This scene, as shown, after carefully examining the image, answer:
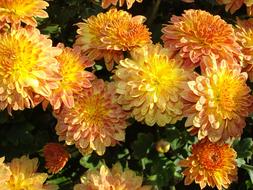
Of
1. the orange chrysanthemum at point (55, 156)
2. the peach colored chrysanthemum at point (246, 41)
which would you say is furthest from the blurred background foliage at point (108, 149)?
the peach colored chrysanthemum at point (246, 41)

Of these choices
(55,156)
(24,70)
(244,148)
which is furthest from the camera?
(244,148)

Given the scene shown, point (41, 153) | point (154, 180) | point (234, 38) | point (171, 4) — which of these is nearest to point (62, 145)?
point (41, 153)

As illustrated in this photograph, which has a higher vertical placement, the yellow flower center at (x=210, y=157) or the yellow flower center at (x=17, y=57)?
the yellow flower center at (x=17, y=57)

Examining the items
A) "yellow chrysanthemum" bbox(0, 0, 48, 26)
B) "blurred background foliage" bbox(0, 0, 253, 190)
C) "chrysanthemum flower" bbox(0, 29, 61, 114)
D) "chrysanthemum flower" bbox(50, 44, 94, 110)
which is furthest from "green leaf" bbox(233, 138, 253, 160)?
"yellow chrysanthemum" bbox(0, 0, 48, 26)

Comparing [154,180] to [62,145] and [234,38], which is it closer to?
[62,145]

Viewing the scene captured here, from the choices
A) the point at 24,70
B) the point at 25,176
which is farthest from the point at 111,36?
the point at 25,176

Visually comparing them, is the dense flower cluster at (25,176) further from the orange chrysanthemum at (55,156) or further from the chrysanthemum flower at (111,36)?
the chrysanthemum flower at (111,36)

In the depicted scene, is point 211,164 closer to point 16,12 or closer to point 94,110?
point 94,110
